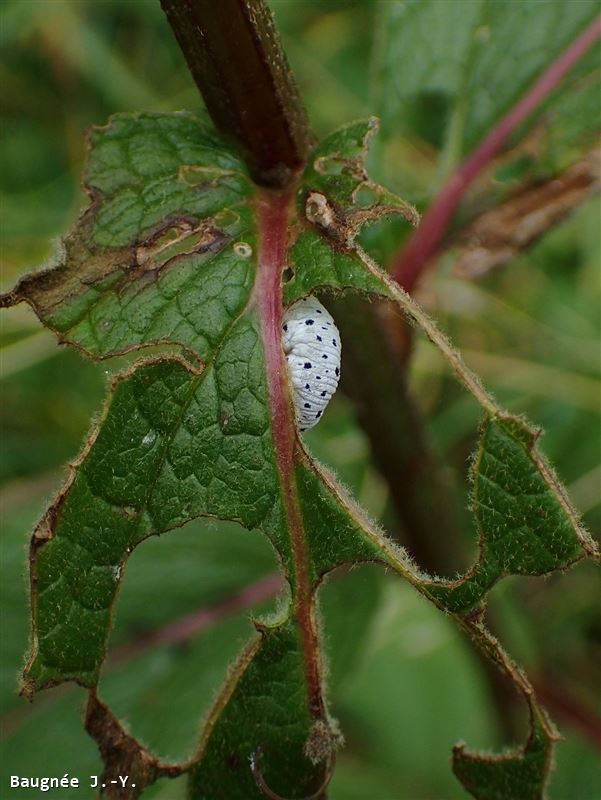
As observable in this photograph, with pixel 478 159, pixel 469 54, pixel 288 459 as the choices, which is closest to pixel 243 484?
pixel 288 459

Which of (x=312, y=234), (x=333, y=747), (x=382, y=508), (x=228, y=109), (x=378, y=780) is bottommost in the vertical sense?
(x=378, y=780)

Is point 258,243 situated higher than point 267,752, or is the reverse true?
point 258,243

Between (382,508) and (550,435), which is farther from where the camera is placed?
(550,435)

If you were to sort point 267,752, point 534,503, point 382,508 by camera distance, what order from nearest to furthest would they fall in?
point 534,503
point 267,752
point 382,508

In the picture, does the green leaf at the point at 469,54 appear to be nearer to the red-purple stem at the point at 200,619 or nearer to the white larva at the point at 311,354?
the white larva at the point at 311,354

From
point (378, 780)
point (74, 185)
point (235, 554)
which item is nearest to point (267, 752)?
point (235, 554)

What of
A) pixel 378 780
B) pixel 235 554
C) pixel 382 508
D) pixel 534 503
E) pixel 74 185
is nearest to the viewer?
pixel 534 503

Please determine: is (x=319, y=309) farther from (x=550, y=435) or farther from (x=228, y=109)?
(x=550, y=435)
